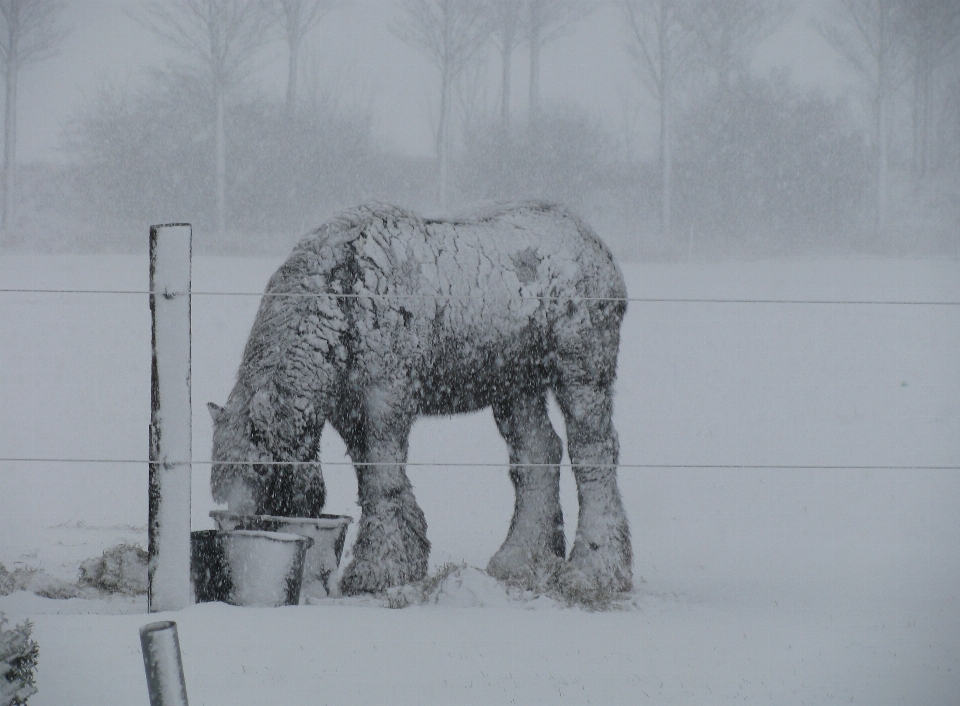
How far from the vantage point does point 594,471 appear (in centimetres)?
545

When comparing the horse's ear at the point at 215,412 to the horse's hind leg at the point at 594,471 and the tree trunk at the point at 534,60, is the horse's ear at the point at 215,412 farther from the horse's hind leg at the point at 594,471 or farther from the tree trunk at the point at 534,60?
the tree trunk at the point at 534,60

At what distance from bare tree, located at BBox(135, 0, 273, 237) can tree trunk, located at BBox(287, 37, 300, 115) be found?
1.01 ft

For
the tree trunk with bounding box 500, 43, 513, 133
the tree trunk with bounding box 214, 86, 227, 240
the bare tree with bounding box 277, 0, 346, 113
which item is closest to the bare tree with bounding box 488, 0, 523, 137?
the tree trunk with bounding box 500, 43, 513, 133

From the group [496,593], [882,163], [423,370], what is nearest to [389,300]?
[423,370]

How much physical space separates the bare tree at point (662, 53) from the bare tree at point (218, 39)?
3251 mm

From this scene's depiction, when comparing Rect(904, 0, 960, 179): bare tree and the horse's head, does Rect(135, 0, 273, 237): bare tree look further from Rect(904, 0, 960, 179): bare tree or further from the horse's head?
Rect(904, 0, 960, 179): bare tree

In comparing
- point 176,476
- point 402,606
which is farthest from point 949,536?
point 176,476

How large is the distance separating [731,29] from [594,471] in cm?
632

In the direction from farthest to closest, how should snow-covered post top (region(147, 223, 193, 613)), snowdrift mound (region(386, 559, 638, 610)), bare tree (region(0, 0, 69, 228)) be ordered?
bare tree (region(0, 0, 69, 228)), snowdrift mound (region(386, 559, 638, 610)), snow-covered post top (region(147, 223, 193, 613))

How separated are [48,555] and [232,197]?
5011 mm

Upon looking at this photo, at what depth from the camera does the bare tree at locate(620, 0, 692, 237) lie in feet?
32.6

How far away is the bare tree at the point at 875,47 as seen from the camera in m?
10.2

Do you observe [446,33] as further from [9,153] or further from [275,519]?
[275,519]

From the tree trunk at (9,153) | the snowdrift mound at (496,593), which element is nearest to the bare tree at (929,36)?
the snowdrift mound at (496,593)
